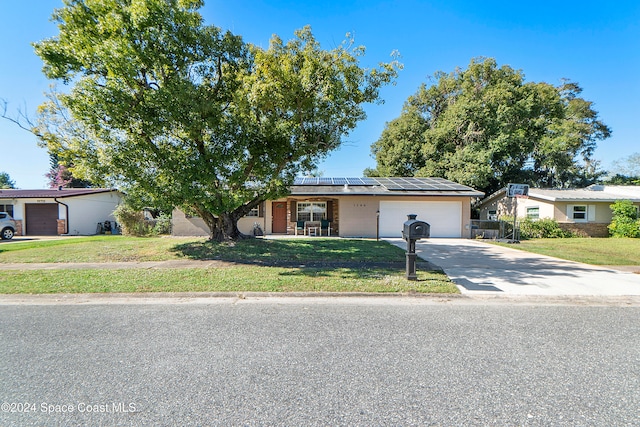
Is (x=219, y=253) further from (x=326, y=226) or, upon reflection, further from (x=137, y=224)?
(x=137, y=224)

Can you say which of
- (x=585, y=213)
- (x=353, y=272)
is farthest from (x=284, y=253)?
(x=585, y=213)

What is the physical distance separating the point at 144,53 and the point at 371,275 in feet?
27.2

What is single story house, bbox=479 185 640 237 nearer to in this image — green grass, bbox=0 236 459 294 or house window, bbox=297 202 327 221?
house window, bbox=297 202 327 221

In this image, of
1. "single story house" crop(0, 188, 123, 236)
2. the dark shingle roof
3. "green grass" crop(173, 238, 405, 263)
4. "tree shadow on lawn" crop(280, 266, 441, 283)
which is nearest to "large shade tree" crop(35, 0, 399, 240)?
"green grass" crop(173, 238, 405, 263)

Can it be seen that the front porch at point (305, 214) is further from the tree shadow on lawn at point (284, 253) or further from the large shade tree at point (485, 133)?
the large shade tree at point (485, 133)

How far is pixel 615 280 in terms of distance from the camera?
6.87 m

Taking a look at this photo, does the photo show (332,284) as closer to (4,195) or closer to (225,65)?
(225,65)

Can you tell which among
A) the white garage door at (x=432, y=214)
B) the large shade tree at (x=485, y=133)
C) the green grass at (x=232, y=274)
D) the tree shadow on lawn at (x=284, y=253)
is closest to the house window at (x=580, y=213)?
the large shade tree at (x=485, y=133)

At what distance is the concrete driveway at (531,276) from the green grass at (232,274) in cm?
87

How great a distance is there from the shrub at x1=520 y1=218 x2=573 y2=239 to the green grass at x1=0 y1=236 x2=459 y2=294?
1169 centimetres

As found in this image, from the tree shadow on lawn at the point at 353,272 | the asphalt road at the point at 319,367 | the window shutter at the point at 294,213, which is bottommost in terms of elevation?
the asphalt road at the point at 319,367

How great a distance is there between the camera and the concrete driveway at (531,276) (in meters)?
5.99

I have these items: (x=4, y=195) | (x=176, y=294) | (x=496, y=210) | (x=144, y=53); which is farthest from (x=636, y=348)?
(x=4, y=195)

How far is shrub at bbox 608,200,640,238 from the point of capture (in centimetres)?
1703
